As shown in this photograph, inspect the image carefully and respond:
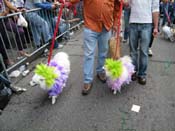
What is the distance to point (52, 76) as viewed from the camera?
122 inches

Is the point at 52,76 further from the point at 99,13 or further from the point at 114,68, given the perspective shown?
the point at 99,13

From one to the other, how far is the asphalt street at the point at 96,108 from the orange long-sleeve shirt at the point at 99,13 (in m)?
1.14

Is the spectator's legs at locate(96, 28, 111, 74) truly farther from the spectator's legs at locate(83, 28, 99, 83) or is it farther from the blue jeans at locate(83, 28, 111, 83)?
the spectator's legs at locate(83, 28, 99, 83)

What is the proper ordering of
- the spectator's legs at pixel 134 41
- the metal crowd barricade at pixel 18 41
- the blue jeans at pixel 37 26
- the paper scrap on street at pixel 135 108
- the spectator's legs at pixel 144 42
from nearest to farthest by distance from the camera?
the paper scrap on street at pixel 135 108, the spectator's legs at pixel 144 42, the spectator's legs at pixel 134 41, the metal crowd barricade at pixel 18 41, the blue jeans at pixel 37 26

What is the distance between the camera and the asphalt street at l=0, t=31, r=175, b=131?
289cm

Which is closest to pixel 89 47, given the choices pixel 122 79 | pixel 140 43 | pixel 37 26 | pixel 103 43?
pixel 103 43

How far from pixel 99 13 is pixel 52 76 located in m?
1.17

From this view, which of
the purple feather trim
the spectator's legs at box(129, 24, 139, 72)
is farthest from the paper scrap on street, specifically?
the spectator's legs at box(129, 24, 139, 72)

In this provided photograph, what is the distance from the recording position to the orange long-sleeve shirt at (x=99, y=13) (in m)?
3.17

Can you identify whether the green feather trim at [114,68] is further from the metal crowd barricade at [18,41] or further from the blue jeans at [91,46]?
the metal crowd barricade at [18,41]

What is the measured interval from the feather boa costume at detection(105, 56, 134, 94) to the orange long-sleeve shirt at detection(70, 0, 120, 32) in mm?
584

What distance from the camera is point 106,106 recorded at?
3.29 meters

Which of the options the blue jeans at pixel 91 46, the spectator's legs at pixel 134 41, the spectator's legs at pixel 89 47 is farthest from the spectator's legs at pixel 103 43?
the spectator's legs at pixel 134 41

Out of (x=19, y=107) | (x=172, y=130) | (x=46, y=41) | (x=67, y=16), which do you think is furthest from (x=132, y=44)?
(x=67, y=16)
